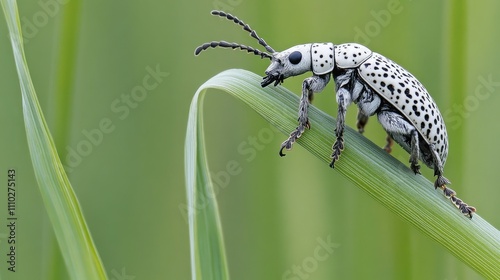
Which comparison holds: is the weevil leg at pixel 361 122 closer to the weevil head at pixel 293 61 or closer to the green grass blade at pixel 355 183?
the weevil head at pixel 293 61

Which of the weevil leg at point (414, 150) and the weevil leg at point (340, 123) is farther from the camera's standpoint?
the weevil leg at point (414, 150)

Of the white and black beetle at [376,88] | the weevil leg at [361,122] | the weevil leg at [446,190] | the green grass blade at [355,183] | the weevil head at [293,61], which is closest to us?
the green grass blade at [355,183]

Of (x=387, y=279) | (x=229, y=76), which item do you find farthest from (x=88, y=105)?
(x=387, y=279)

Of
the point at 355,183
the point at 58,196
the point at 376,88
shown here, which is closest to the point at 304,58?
the point at 376,88

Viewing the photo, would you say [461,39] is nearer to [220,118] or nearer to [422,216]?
[422,216]

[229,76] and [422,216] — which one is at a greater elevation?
[229,76]

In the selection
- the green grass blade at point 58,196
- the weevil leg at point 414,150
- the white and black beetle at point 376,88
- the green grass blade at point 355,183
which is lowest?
the green grass blade at point 58,196

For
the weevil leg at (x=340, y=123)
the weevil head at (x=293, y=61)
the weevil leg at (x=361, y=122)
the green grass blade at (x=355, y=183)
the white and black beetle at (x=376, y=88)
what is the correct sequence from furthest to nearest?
1. the weevil leg at (x=361, y=122)
2. the weevil head at (x=293, y=61)
3. the white and black beetle at (x=376, y=88)
4. the weevil leg at (x=340, y=123)
5. the green grass blade at (x=355, y=183)

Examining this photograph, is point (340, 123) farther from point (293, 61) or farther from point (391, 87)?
point (293, 61)

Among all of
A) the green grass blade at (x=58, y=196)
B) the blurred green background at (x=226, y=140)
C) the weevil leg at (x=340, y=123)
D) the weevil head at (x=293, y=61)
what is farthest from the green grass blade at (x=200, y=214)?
the blurred green background at (x=226, y=140)
